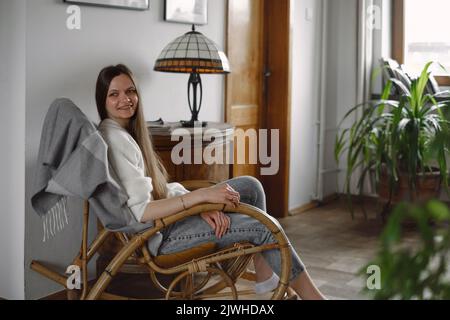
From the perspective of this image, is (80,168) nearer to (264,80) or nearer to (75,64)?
(75,64)

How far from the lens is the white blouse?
204 centimetres

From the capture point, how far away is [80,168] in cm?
197

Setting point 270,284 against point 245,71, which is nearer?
point 270,284

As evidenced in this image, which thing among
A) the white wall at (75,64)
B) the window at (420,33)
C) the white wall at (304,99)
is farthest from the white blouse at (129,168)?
the window at (420,33)

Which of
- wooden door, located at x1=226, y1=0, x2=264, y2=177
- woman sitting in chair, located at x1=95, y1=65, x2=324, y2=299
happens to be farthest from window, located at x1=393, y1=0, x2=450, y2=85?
woman sitting in chair, located at x1=95, y1=65, x2=324, y2=299

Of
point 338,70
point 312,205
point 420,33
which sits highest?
point 420,33

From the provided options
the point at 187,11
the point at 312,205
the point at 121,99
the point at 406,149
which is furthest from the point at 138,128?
the point at 312,205

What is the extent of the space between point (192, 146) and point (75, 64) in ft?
1.92

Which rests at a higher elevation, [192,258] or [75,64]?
[75,64]

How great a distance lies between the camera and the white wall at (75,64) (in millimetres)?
2396

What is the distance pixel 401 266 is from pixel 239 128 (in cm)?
330

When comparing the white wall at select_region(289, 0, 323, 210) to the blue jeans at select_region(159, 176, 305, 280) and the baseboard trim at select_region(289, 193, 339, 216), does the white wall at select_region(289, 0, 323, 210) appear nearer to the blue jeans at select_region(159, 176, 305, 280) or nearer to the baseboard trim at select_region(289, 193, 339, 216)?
the baseboard trim at select_region(289, 193, 339, 216)

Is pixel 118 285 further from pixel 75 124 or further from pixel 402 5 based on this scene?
pixel 402 5

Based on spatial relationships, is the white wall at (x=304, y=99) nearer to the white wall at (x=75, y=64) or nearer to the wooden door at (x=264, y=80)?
the wooden door at (x=264, y=80)
